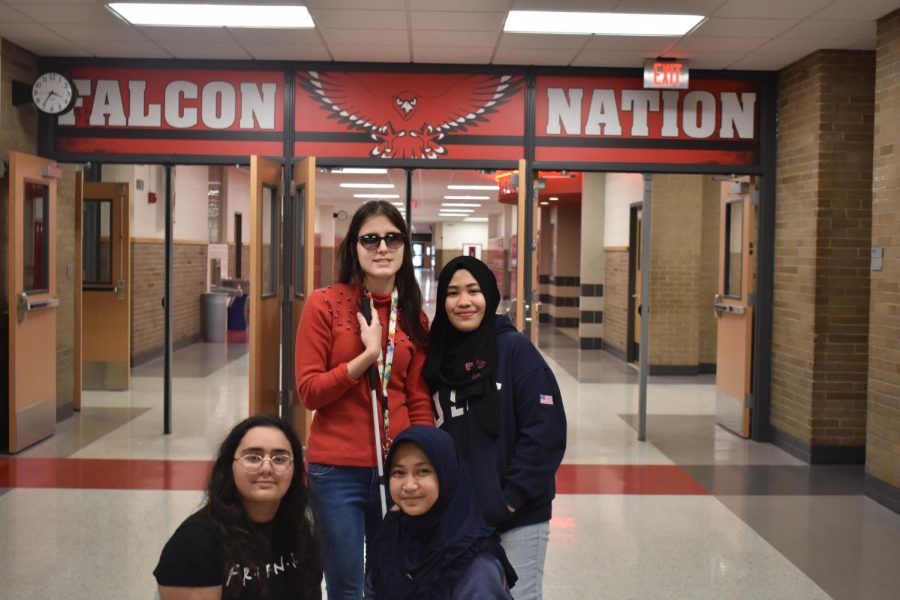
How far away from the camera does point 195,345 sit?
12344 mm

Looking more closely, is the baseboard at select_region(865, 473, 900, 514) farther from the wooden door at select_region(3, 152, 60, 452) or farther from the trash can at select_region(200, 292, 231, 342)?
the trash can at select_region(200, 292, 231, 342)

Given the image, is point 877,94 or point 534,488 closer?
point 534,488

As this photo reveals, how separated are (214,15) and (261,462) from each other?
4.22 metres

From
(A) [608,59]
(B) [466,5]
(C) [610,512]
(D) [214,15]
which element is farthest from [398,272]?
(A) [608,59]

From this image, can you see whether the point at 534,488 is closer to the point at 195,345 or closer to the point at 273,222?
the point at 273,222

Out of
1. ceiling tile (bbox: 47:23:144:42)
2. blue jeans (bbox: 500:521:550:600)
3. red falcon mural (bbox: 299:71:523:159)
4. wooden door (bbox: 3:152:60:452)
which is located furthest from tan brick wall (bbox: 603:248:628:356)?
blue jeans (bbox: 500:521:550:600)

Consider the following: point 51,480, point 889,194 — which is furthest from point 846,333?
point 51,480

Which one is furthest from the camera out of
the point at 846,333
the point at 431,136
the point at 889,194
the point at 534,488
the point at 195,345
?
the point at 195,345

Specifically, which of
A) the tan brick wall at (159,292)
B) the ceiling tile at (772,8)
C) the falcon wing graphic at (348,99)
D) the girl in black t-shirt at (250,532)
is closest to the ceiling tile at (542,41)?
the ceiling tile at (772,8)

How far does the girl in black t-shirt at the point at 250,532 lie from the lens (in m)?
1.77

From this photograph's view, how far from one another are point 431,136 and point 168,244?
7.03ft

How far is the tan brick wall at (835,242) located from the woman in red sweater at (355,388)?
466 cm

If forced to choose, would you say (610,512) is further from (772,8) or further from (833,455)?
(772,8)

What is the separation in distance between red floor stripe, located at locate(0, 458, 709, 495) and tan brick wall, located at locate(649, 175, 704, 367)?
14.4ft
